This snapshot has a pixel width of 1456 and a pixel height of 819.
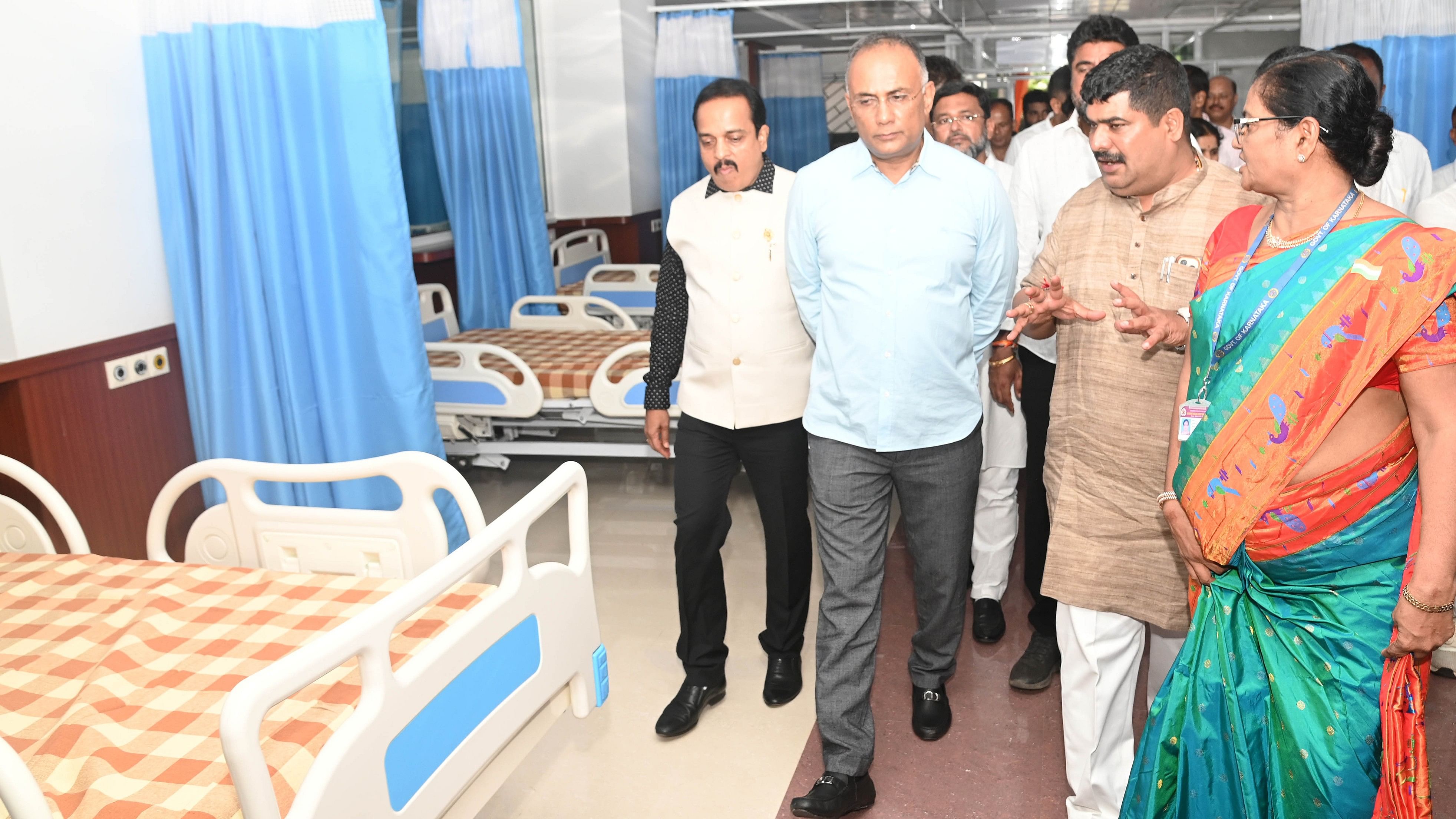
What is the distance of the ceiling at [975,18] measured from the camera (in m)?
8.40

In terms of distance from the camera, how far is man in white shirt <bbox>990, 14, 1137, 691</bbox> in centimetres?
286

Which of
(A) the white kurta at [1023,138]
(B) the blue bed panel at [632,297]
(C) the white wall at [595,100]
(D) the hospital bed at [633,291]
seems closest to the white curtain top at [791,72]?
(C) the white wall at [595,100]

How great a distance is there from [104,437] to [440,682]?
1.72 meters

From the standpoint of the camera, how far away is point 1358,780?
5.30ft

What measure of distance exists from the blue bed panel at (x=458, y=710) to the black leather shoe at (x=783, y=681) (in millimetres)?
1038

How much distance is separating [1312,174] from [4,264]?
2760mm

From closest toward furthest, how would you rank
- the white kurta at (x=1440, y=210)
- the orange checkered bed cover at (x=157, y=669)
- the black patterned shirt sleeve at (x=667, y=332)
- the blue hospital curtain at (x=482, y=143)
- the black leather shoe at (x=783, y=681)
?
the orange checkered bed cover at (x=157, y=669)
the black patterned shirt sleeve at (x=667, y=332)
the black leather shoe at (x=783, y=681)
the white kurta at (x=1440, y=210)
the blue hospital curtain at (x=482, y=143)

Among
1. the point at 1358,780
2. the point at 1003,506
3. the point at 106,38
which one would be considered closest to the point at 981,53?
the point at 1003,506

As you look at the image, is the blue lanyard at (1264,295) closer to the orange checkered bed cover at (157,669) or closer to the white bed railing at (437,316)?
the orange checkered bed cover at (157,669)

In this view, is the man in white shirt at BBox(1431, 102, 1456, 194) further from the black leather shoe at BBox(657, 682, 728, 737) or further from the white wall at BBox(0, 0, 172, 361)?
the white wall at BBox(0, 0, 172, 361)

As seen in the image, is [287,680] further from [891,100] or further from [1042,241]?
[1042,241]

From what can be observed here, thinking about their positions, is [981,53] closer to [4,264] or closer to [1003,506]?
[1003,506]

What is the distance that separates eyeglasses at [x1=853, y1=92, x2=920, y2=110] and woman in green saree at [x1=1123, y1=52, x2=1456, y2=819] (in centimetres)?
69

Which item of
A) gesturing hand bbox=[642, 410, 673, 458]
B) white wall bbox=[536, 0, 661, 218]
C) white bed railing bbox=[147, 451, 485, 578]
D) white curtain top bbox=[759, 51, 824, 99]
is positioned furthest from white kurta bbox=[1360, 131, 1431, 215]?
white curtain top bbox=[759, 51, 824, 99]
